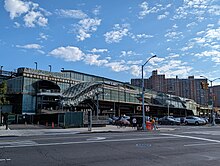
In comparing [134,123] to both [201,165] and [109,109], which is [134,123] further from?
[109,109]

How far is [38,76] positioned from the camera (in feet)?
273

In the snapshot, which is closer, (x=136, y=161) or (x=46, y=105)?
(x=136, y=161)

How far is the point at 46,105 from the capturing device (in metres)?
83.6

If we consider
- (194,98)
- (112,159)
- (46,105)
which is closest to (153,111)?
(194,98)

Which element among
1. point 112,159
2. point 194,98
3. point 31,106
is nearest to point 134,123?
point 112,159

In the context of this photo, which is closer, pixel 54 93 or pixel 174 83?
pixel 54 93

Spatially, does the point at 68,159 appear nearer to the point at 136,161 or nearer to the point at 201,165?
the point at 136,161

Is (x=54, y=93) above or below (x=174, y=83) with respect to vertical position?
below

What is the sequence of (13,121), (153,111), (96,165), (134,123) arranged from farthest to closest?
(153,111) < (13,121) < (134,123) < (96,165)

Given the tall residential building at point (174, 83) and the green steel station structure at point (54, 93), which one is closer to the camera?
the green steel station structure at point (54, 93)

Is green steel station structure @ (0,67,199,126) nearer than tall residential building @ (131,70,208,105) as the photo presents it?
Yes

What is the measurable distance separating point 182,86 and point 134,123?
68.5 m

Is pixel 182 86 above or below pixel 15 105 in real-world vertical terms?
above

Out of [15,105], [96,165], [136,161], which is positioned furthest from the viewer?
[15,105]
